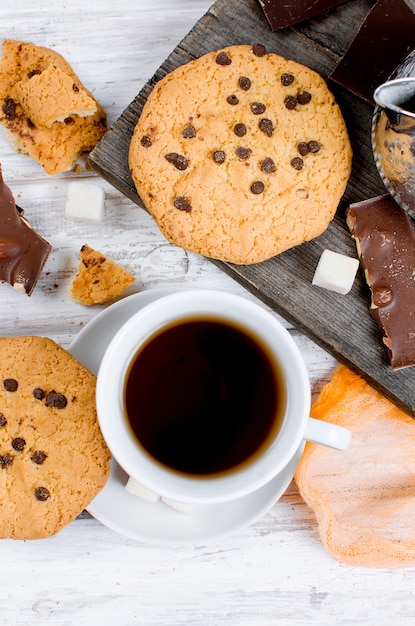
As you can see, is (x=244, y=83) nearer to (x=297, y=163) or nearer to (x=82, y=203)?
(x=297, y=163)

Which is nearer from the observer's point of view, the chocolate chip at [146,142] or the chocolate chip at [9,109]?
the chocolate chip at [146,142]

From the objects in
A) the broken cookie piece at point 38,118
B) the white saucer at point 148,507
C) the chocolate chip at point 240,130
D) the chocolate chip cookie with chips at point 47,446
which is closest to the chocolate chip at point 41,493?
the chocolate chip cookie with chips at point 47,446

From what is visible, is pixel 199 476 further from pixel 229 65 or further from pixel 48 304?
pixel 229 65

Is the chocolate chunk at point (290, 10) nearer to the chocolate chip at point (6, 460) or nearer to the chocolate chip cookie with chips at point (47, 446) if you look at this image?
the chocolate chip cookie with chips at point (47, 446)

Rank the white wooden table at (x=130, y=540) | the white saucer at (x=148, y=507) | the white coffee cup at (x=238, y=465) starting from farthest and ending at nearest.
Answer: the white wooden table at (x=130, y=540), the white saucer at (x=148, y=507), the white coffee cup at (x=238, y=465)

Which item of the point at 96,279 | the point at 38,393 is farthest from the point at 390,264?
the point at 38,393

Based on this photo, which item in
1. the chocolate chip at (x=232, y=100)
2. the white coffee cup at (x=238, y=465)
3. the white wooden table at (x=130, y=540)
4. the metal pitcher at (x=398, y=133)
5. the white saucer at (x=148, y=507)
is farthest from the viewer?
the white wooden table at (x=130, y=540)

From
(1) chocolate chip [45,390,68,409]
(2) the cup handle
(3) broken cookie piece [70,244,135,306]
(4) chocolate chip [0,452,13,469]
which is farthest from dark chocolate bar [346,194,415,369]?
(4) chocolate chip [0,452,13,469]
